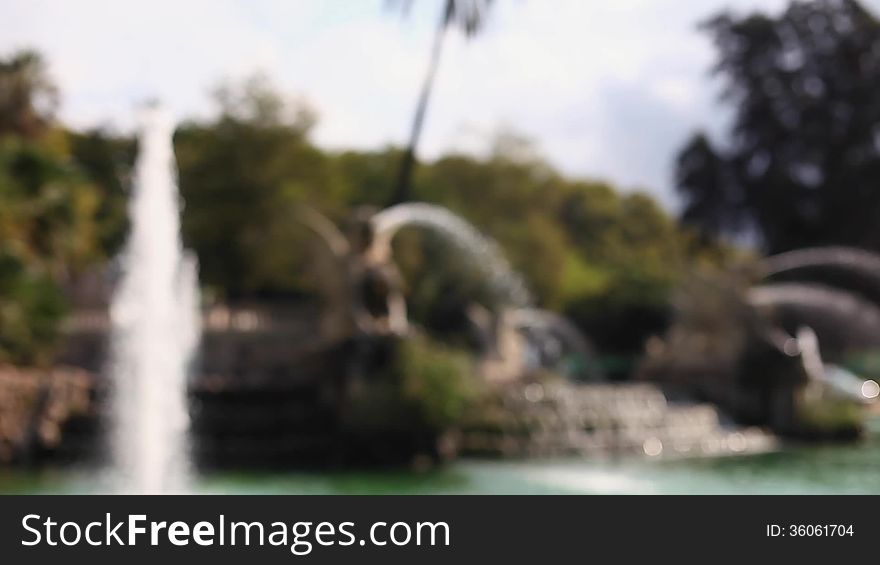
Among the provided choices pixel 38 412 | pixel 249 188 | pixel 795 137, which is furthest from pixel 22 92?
pixel 795 137

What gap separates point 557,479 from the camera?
47.5 ft

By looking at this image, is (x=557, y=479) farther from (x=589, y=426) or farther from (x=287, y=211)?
(x=287, y=211)

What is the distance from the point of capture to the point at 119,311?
76.5 ft

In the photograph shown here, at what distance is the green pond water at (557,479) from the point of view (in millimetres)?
13203

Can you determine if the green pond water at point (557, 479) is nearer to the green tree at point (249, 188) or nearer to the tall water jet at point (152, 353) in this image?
the tall water jet at point (152, 353)

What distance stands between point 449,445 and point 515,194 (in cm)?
2441

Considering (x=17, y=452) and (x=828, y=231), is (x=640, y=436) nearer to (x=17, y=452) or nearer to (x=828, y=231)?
(x=17, y=452)

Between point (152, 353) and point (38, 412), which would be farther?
point (38, 412)

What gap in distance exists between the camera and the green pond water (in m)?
13.2

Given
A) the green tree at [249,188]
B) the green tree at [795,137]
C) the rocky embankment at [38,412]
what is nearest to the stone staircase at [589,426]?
the rocky embankment at [38,412]

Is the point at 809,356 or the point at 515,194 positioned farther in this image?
the point at 515,194

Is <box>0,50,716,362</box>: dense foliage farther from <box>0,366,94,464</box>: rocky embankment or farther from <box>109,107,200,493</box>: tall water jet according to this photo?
<box>109,107,200,493</box>: tall water jet
